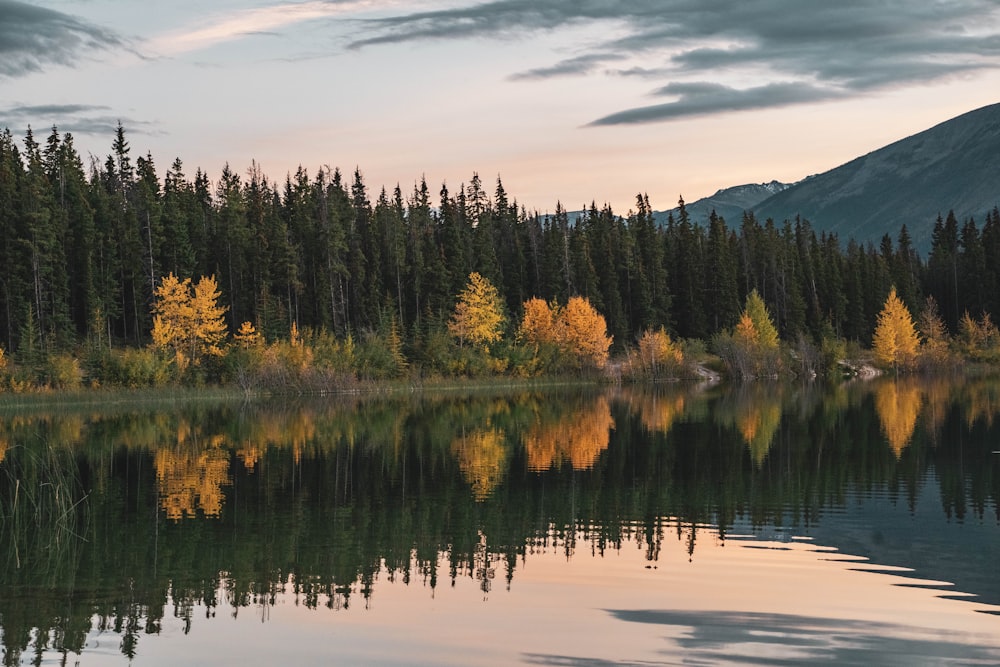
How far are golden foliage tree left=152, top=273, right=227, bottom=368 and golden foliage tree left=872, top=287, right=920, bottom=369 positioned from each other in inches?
2953

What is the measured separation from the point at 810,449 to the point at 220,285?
8866 centimetres

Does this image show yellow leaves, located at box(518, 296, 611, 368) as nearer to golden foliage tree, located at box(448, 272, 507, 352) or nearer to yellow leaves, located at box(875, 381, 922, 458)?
golden foliage tree, located at box(448, 272, 507, 352)

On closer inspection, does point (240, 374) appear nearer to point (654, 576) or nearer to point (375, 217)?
point (375, 217)

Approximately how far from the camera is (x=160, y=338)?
92.2 meters

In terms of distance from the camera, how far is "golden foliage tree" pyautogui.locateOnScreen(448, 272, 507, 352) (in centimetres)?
11231

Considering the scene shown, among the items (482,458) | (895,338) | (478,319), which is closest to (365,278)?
(478,319)

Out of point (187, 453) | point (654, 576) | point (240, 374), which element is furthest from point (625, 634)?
point (240, 374)

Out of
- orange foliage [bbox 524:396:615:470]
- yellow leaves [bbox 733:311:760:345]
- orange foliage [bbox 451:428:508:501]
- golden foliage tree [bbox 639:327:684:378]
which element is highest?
yellow leaves [bbox 733:311:760:345]

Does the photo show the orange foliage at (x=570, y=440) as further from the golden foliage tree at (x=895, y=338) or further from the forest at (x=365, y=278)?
the golden foliage tree at (x=895, y=338)

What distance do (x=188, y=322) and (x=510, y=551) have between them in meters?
77.6

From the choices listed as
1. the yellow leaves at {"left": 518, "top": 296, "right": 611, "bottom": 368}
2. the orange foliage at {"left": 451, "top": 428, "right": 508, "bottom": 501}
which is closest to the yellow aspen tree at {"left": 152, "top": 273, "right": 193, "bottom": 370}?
the yellow leaves at {"left": 518, "top": 296, "right": 611, "bottom": 368}

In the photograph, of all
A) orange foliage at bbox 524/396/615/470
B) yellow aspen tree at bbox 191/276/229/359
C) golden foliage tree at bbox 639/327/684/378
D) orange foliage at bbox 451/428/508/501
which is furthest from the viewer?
golden foliage tree at bbox 639/327/684/378

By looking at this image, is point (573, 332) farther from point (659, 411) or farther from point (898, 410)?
point (898, 410)

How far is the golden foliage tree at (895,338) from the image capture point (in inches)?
5044
